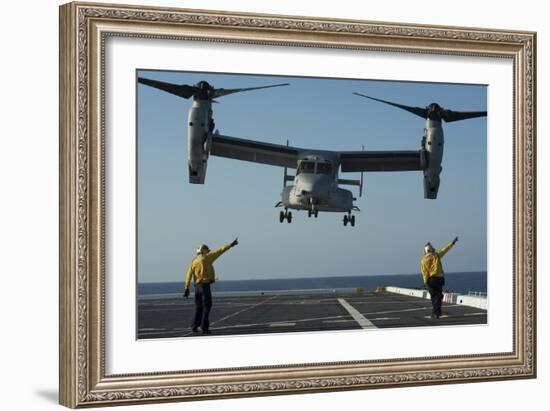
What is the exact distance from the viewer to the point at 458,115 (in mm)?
11516

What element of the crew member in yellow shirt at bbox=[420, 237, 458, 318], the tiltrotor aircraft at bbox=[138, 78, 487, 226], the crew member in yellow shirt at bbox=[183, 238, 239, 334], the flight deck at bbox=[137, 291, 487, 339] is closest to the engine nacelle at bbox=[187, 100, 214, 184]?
the tiltrotor aircraft at bbox=[138, 78, 487, 226]

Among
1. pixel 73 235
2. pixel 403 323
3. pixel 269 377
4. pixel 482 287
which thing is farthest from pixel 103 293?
pixel 482 287

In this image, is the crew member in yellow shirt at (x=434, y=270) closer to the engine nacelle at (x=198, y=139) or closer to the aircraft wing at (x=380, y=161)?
the aircraft wing at (x=380, y=161)

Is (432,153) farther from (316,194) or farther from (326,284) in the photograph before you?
(326,284)

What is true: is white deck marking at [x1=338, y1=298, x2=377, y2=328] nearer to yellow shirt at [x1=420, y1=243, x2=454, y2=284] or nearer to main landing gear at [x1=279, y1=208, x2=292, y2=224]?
yellow shirt at [x1=420, y1=243, x2=454, y2=284]

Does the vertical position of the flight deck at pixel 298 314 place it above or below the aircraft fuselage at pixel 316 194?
below

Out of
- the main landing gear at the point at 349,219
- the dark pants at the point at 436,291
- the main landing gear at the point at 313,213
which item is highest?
the main landing gear at the point at 313,213

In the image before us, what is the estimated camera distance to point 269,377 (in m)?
10.5

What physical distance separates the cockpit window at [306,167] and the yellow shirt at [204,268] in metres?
1.27

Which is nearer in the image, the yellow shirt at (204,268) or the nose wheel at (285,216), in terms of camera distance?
the yellow shirt at (204,268)

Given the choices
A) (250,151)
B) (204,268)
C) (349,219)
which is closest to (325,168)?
(349,219)

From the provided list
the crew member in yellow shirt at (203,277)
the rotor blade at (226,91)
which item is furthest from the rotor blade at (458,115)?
the crew member in yellow shirt at (203,277)

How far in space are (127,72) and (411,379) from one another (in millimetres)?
4968

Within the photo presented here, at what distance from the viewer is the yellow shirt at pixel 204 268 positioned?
10.7 metres
